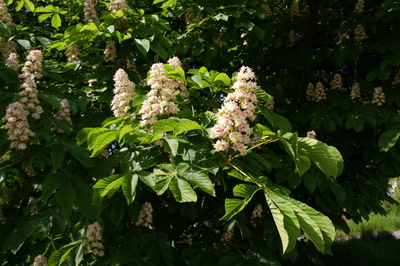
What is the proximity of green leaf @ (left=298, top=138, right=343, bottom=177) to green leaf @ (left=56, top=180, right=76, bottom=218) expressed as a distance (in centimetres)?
114

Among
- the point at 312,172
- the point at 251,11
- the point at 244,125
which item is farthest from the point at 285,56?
the point at 244,125

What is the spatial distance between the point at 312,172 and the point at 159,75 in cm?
139

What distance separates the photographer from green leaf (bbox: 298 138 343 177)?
1336 mm

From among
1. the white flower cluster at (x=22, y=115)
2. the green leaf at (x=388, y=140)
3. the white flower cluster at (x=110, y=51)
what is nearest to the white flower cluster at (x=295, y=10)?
the green leaf at (x=388, y=140)

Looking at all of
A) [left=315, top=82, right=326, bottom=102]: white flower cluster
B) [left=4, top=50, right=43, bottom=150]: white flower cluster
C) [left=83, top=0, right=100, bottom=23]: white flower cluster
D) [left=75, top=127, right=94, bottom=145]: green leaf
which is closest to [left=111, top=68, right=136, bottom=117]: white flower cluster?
[left=75, top=127, right=94, bottom=145]: green leaf

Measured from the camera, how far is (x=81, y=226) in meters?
2.26

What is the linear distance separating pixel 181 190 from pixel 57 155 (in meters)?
0.81

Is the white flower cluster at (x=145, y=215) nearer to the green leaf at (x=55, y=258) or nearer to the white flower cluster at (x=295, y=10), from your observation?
the green leaf at (x=55, y=258)

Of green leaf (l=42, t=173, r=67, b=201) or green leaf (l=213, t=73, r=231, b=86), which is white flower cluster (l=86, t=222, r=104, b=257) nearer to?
green leaf (l=42, t=173, r=67, b=201)

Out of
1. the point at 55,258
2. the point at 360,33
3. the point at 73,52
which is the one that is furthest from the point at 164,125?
the point at 360,33

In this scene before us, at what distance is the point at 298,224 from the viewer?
113cm

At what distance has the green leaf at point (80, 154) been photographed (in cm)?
178

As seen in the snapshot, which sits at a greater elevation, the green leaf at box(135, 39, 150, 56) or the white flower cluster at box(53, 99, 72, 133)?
the green leaf at box(135, 39, 150, 56)

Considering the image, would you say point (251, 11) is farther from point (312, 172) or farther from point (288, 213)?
point (288, 213)
